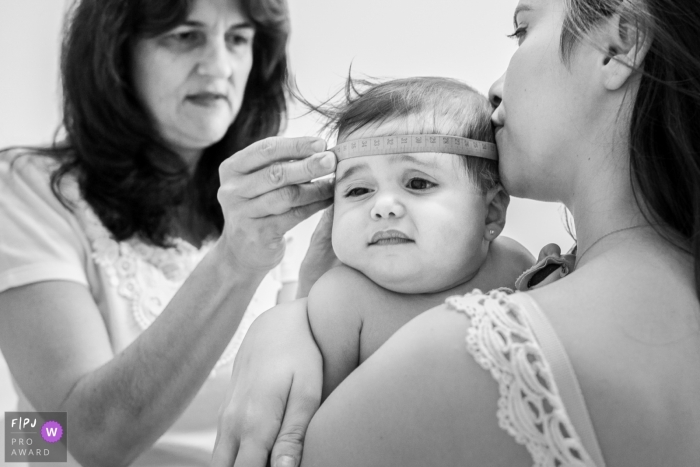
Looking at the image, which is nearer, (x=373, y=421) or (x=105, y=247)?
(x=373, y=421)

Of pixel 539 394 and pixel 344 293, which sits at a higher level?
pixel 539 394

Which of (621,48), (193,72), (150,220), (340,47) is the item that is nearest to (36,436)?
(150,220)

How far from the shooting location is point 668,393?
0.95 m

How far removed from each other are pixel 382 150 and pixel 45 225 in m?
1.22

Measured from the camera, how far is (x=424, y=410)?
3.20 feet

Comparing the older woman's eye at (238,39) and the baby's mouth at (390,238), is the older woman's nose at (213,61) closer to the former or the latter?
the older woman's eye at (238,39)

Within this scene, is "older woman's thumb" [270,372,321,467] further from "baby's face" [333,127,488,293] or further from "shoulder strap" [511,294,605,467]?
"shoulder strap" [511,294,605,467]

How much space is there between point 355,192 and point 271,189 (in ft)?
0.70

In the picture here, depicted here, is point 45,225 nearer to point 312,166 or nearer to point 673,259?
point 312,166

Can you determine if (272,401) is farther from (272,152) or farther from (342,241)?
(272,152)

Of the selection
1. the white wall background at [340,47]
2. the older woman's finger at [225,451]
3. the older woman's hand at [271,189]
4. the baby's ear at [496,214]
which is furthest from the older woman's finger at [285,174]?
the white wall background at [340,47]

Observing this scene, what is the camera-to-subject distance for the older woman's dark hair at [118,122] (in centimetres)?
214

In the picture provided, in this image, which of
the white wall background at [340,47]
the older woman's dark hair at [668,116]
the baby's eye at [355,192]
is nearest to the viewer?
the older woman's dark hair at [668,116]

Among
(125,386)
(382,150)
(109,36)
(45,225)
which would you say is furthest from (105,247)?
(382,150)
